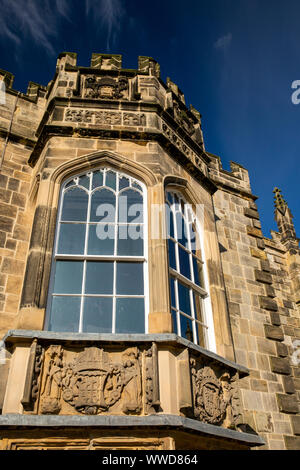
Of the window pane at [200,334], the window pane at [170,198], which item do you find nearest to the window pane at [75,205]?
the window pane at [170,198]

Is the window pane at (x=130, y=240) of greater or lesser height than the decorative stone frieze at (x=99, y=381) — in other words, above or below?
above

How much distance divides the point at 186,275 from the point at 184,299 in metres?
0.40

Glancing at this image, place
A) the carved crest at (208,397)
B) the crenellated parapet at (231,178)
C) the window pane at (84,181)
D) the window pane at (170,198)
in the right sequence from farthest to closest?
1. the crenellated parapet at (231,178)
2. the window pane at (170,198)
3. the window pane at (84,181)
4. the carved crest at (208,397)

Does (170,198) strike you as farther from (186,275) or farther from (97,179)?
(186,275)

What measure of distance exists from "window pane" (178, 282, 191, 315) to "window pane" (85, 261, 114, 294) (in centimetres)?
109

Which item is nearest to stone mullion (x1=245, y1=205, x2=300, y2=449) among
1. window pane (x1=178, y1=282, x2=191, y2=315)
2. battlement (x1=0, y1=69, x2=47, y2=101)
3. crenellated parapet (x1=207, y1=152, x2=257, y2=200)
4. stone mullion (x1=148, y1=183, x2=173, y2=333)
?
crenellated parapet (x1=207, y1=152, x2=257, y2=200)

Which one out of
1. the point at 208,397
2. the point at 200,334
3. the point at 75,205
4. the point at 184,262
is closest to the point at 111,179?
the point at 75,205

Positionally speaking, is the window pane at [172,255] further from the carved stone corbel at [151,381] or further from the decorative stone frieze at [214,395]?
the carved stone corbel at [151,381]

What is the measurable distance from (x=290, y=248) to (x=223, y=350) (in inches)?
381

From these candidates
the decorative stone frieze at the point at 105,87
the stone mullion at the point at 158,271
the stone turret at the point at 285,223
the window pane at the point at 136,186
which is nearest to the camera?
the stone mullion at the point at 158,271

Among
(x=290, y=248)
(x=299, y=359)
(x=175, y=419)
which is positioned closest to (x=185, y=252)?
(x=175, y=419)

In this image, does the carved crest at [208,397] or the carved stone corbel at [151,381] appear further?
the carved crest at [208,397]

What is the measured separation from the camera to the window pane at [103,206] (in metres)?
6.36

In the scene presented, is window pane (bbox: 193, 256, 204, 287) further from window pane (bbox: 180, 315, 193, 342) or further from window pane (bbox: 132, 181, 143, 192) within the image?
window pane (bbox: 132, 181, 143, 192)
